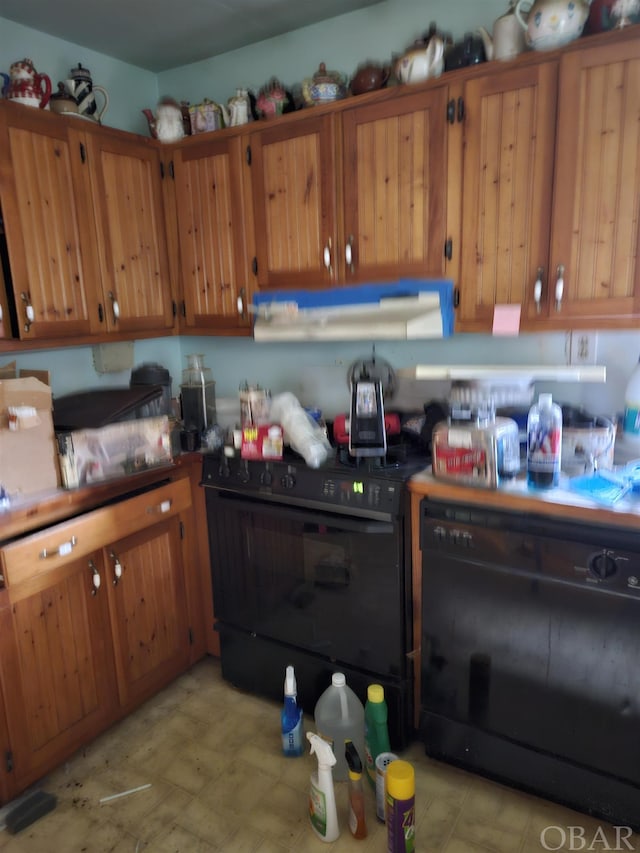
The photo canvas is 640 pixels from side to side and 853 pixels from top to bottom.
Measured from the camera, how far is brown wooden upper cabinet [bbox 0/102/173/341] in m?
1.89

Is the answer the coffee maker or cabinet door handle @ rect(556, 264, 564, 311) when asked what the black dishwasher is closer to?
the coffee maker

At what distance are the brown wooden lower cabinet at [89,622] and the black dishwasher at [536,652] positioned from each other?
97 centimetres

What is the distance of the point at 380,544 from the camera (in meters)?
1.77

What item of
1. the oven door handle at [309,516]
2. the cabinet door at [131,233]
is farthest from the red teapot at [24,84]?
the oven door handle at [309,516]

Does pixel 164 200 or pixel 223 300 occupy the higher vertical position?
pixel 164 200

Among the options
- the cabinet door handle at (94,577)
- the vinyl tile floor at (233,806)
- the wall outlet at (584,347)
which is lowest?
the vinyl tile floor at (233,806)

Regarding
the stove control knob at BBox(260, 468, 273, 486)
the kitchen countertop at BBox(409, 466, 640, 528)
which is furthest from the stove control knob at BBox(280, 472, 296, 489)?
the kitchen countertop at BBox(409, 466, 640, 528)

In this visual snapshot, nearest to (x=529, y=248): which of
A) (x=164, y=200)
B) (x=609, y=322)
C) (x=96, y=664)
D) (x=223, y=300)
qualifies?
(x=609, y=322)

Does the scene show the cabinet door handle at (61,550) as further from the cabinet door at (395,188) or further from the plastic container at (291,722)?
the cabinet door at (395,188)

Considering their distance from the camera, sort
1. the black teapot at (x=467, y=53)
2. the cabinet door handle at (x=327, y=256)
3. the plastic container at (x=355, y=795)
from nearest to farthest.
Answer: the plastic container at (x=355, y=795), the black teapot at (x=467, y=53), the cabinet door handle at (x=327, y=256)

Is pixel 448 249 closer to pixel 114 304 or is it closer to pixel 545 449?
pixel 545 449

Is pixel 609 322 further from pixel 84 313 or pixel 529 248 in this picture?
pixel 84 313

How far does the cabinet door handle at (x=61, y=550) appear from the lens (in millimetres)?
1678

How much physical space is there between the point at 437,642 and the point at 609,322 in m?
1.07
